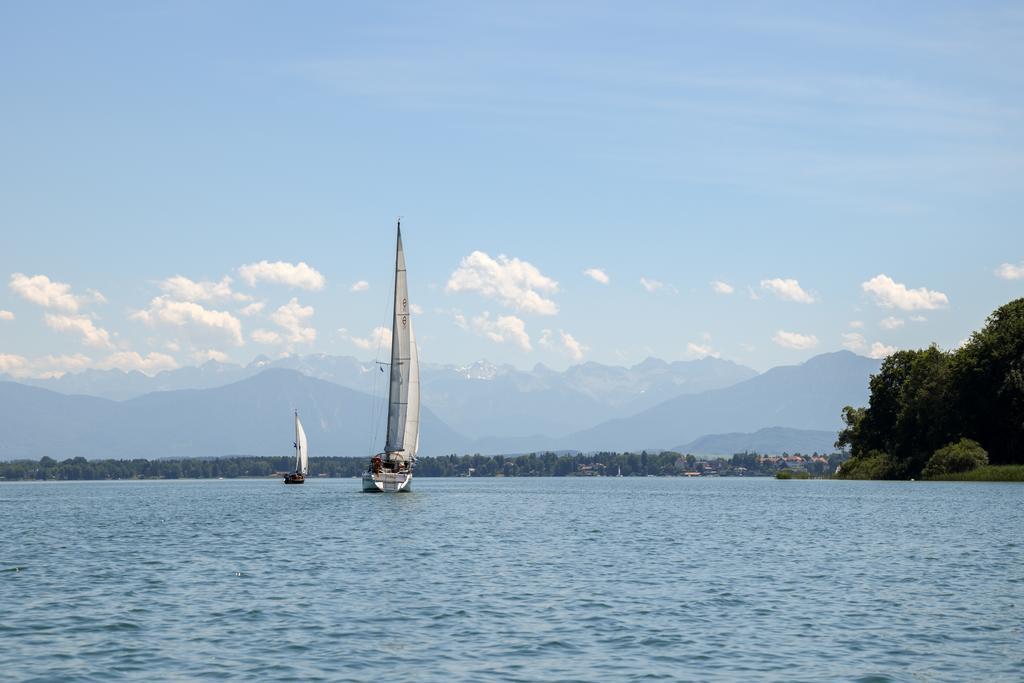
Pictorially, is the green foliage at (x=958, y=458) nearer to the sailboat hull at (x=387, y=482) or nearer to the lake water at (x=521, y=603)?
the sailboat hull at (x=387, y=482)

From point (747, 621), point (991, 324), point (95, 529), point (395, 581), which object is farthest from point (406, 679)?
point (991, 324)

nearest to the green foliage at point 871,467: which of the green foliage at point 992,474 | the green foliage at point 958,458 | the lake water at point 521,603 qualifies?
the green foliage at point 958,458

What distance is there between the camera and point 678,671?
27359 mm

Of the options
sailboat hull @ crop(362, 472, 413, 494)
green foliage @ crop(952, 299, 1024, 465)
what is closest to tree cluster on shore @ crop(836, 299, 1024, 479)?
green foliage @ crop(952, 299, 1024, 465)

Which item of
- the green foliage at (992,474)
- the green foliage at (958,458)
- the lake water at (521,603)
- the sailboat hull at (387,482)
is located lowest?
the lake water at (521,603)

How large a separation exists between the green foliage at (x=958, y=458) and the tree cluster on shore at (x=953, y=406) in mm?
118

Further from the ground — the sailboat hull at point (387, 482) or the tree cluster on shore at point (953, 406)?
the tree cluster on shore at point (953, 406)

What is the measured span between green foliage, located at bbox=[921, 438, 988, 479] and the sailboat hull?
66492mm

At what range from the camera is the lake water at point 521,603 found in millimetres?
28266

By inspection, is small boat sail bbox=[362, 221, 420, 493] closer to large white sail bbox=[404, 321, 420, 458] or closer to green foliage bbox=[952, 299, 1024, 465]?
large white sail bbox=[404, 321, 420, 458]

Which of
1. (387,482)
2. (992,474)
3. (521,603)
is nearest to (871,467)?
(992,474)

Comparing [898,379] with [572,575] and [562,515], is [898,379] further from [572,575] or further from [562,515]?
[572,575]

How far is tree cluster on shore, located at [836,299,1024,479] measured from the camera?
448 ft

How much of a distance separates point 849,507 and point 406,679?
76.0 metres
